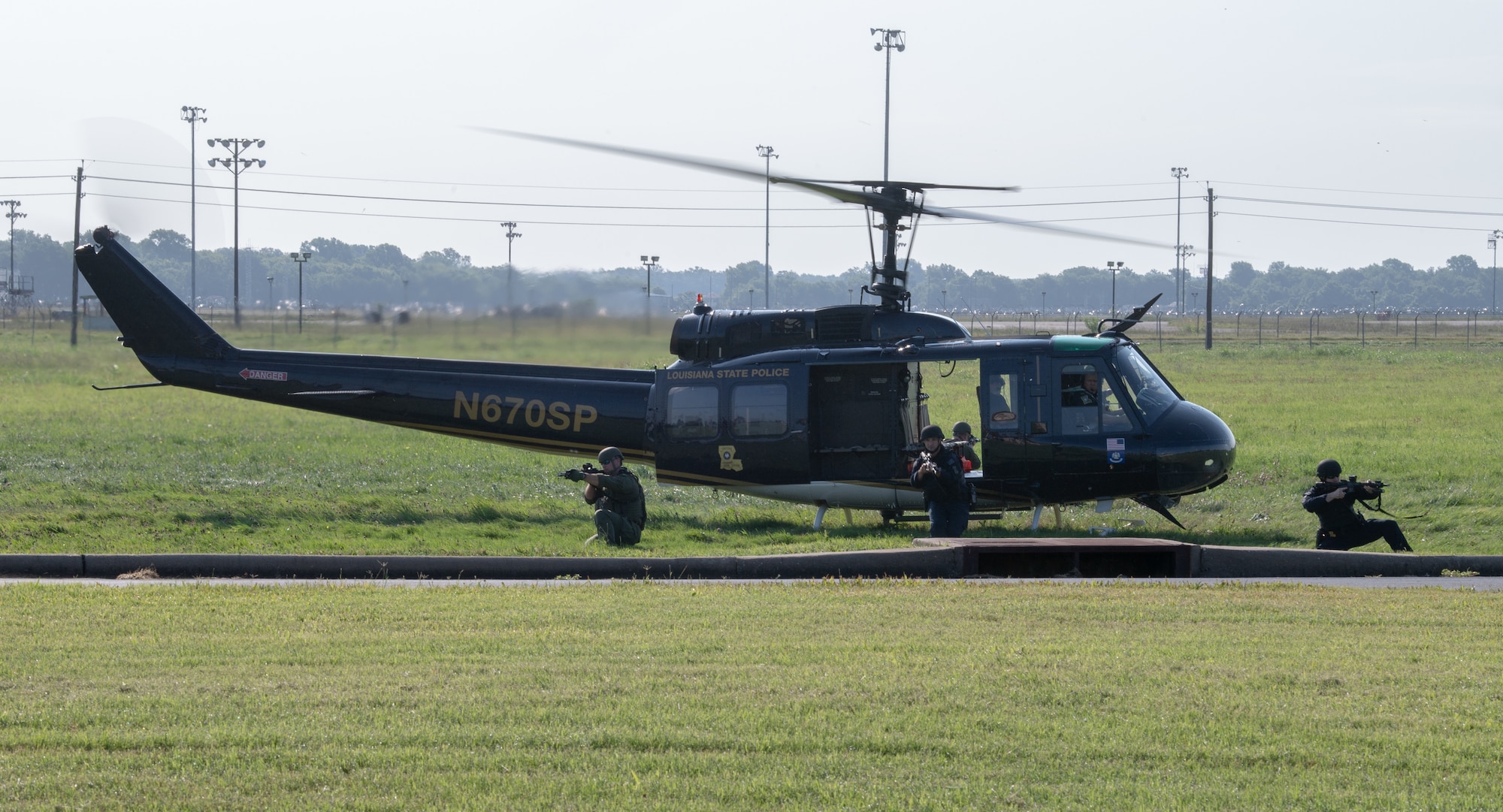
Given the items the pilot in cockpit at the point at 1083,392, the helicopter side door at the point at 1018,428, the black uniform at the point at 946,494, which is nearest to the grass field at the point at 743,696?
the black uniform at the point at 946,494

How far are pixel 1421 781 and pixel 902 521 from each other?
12.6 metres

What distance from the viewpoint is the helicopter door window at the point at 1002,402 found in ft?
55.3

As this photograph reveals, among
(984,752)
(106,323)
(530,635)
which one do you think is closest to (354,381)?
(530,635)

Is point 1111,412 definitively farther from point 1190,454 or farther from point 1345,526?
point 1345,526

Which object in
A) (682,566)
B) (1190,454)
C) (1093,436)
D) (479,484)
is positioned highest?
(1093,436)

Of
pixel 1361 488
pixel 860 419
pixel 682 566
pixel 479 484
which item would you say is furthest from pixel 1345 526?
pixel 479 484

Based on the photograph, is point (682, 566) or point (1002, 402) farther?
point (1002, 402)

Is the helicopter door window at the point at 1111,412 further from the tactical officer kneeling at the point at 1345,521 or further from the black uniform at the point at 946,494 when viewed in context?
the tactical officer kneeling at the point at 1345,521

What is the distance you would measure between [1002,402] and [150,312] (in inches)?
469

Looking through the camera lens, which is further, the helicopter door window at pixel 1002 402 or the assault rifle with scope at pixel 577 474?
the helicopter door window at pixel 1002 402

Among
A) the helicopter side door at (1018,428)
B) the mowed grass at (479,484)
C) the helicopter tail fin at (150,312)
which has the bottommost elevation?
the mowed grass at (479,484)

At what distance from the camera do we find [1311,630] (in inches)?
350

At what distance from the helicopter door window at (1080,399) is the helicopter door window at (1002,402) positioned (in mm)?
551

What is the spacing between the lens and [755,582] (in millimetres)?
11797
